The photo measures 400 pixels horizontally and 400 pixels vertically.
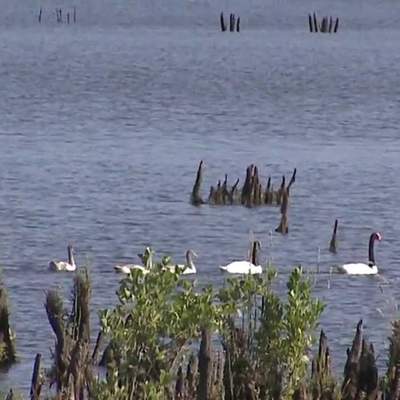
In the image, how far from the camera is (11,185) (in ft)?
119

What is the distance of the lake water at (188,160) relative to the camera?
84.8 feet

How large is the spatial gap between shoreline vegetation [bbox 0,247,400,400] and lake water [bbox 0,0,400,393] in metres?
3.57

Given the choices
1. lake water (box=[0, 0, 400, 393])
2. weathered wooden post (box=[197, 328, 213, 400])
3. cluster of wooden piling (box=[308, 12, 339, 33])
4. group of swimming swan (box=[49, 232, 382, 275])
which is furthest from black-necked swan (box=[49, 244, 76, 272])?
cluster of wooden piling (box=[308, 12, 339, 33])

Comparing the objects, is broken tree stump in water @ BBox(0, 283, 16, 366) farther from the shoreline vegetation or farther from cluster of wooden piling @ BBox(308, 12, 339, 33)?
cluster of wooden piling @ BBox(308, 12, 339, 33)

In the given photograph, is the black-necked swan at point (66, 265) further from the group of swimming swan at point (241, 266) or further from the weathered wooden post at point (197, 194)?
the weathered wooden post at point (197, 194)

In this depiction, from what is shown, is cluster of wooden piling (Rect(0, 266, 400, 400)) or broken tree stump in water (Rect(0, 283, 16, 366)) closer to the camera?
cluster of wooden piling (Rect(0, 266, 400, 400))

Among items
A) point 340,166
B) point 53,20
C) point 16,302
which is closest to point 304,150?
point 340,166

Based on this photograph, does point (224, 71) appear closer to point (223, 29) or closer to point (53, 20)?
point (223, 29)

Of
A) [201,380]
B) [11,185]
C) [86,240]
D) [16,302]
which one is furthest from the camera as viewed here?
[11,185]

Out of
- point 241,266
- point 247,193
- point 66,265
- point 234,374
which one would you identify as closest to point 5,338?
point 234,374

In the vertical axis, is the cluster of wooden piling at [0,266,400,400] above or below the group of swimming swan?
above

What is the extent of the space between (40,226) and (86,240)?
1673mm

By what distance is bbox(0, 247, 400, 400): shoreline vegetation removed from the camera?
13086mm

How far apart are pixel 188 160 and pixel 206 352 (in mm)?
27379
